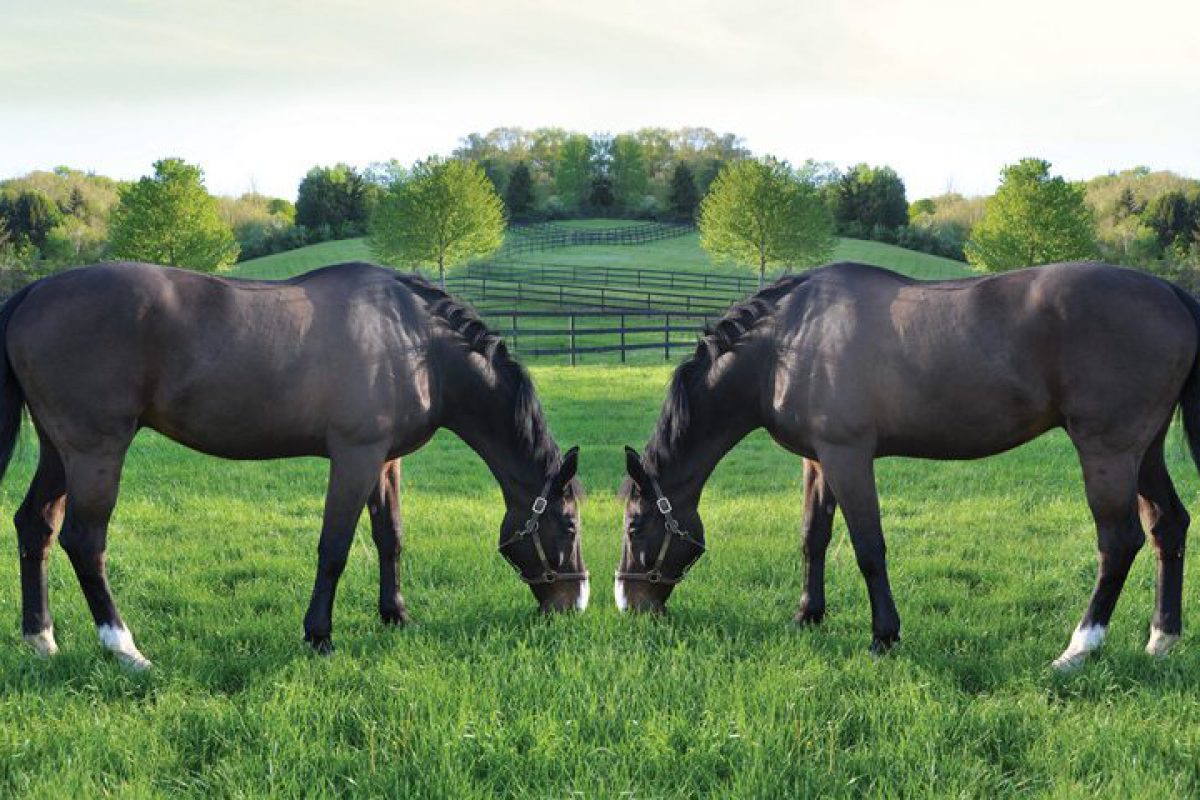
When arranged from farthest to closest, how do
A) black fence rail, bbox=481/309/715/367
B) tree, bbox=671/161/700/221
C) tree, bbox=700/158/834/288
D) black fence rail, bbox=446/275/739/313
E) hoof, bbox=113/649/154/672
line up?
→ tree, bbox=671/161/700/221 < tree, bbox=700/158/834/288 < black fence rail, bbox=446/275/739/313 < black fence rail, bbox=481/309/715/367 < hoof, bbox=113/649/154/672

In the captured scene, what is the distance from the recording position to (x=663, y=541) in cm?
540

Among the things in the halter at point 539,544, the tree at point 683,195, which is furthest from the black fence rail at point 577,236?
the halter at point 539,544

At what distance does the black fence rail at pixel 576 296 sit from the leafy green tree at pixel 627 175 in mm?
43298

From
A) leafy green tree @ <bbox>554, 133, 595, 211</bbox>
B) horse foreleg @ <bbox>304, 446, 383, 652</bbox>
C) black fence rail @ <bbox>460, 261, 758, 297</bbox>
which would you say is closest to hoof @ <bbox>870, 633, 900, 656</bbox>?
horse foreleg @ <bbox>304, 446, 383, 652</bbox>

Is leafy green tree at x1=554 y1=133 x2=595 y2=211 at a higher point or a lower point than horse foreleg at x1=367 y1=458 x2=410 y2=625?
higher

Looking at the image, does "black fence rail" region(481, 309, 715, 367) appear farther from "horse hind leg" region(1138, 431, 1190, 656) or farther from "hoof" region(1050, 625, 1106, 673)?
"hoof" region(1050, 625, 1106, 673)

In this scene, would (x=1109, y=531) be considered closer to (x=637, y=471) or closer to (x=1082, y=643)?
(x=1082, y=643)

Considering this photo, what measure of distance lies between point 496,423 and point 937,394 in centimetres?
255

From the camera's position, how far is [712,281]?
51.9 m

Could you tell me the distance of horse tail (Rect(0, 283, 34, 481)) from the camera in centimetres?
482

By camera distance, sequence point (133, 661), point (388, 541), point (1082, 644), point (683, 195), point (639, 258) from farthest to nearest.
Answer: point (683, 195) < point (639, 258) < point (388, 541) < point (1082, 644) < point (133, 661)

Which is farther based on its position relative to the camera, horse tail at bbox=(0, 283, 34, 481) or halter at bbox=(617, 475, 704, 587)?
→ halter at bbox=(617, 475, 704, 587)

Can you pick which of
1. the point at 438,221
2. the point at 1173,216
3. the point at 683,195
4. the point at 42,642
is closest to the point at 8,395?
the point at 42,642

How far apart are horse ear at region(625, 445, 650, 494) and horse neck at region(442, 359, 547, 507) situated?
20.2 inches
